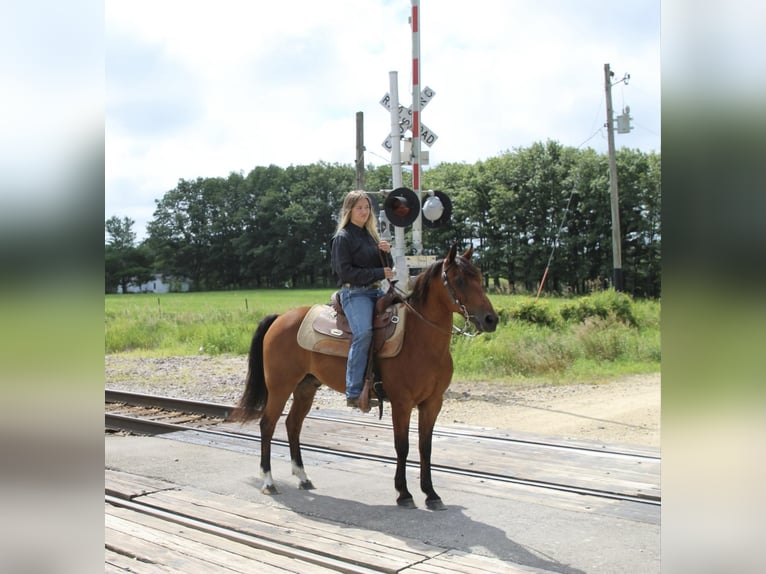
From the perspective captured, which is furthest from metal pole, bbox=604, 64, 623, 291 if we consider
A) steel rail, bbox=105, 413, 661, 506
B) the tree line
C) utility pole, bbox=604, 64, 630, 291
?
steel rail, bbox=105, 413, 661, 506

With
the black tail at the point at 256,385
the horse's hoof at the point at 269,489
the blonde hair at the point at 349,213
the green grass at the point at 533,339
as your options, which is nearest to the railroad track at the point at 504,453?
the black tail at the point at 256,385

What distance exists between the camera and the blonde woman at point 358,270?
5.73 metres

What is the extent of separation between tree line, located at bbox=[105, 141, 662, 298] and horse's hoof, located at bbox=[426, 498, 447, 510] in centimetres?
2704

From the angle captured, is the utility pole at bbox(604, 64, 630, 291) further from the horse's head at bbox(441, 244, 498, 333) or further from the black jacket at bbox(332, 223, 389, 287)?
the horse's head at bbox(441, 244, 498, 333)

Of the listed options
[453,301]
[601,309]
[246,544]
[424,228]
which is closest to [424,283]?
[453,301]

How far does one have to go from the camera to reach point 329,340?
19.8ft

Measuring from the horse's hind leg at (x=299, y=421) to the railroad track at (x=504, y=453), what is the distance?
934mm

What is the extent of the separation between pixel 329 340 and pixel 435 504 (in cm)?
166

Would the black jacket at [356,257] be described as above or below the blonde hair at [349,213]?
below

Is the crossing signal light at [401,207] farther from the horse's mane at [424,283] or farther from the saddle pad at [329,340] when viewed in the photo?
the horse's mane at [424,283]

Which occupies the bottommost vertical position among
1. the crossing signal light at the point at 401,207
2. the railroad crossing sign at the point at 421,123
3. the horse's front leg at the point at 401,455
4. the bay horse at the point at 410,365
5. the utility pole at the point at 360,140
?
the horse's front leg at the point at 401,455

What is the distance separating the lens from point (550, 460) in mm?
6500
